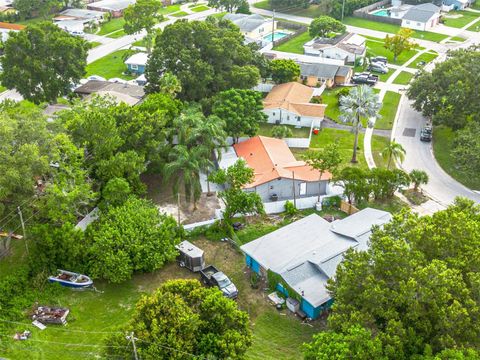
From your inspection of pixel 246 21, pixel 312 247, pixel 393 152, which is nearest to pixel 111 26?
pixel 246 21

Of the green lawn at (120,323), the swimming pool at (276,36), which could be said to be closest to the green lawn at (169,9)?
the swimming pool at (276,36)

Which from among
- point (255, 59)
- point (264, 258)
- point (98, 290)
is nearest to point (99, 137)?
point (98, 290)

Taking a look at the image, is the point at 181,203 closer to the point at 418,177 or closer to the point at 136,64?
the point at 418,177

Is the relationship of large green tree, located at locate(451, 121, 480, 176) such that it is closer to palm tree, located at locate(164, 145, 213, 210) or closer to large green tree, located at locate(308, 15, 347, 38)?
palm tree, located at locate(164, 145, 213, 210)

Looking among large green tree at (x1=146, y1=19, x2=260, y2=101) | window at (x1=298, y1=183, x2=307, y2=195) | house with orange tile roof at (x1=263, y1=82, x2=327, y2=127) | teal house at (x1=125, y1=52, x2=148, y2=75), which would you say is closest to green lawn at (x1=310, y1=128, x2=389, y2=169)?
house with orange tile roof at (x1=263, y1=82, x2=327, y2=127)

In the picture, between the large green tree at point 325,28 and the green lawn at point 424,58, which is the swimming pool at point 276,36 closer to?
the large green tree at point 325,28
